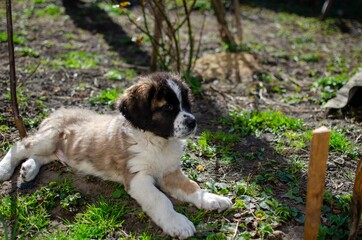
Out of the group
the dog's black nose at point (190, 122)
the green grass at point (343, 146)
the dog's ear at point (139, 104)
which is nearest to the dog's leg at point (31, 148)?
the dog's ear at point (139, 104)

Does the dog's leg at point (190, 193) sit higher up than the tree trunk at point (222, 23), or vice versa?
the tree trunk at point (222, 23)

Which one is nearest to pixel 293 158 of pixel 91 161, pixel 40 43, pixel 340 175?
pixel 340 175

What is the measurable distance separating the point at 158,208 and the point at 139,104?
92cm

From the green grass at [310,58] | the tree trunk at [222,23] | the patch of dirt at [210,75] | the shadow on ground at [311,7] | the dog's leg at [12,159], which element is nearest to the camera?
the dog's leg at [12,159]

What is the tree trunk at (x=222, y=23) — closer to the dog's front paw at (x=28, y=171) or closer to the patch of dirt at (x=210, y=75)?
the patch of dirt at (x=210, y=75)

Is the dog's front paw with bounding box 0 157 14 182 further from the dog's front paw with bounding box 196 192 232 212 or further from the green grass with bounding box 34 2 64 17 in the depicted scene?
the green grass with bounding box 34 2 64 17

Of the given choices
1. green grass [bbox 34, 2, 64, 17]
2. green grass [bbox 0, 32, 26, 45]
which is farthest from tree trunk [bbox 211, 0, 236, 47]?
green grass [bbox 34, 2, 64, 17]

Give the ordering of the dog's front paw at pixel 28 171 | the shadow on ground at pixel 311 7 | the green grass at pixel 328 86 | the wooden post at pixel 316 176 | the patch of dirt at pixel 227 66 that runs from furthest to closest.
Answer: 1. the shadow on ground at pixel 311 7
2. the patch of dirt at pixel 227 66
3. the green grass at pixel 328 86
4. the dog's front paw at pixel 28 171
5. the wooden post at pixel 316 176

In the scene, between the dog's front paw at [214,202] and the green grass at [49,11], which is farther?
the green grass at [49,11]

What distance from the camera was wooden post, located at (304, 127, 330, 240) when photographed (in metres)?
2.67

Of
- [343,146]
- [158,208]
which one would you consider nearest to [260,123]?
[343,146]

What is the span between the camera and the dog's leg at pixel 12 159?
414 cm

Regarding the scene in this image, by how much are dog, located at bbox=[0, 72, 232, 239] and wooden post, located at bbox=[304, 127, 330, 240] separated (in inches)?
34.6

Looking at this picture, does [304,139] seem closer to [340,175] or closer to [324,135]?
[340,175]
